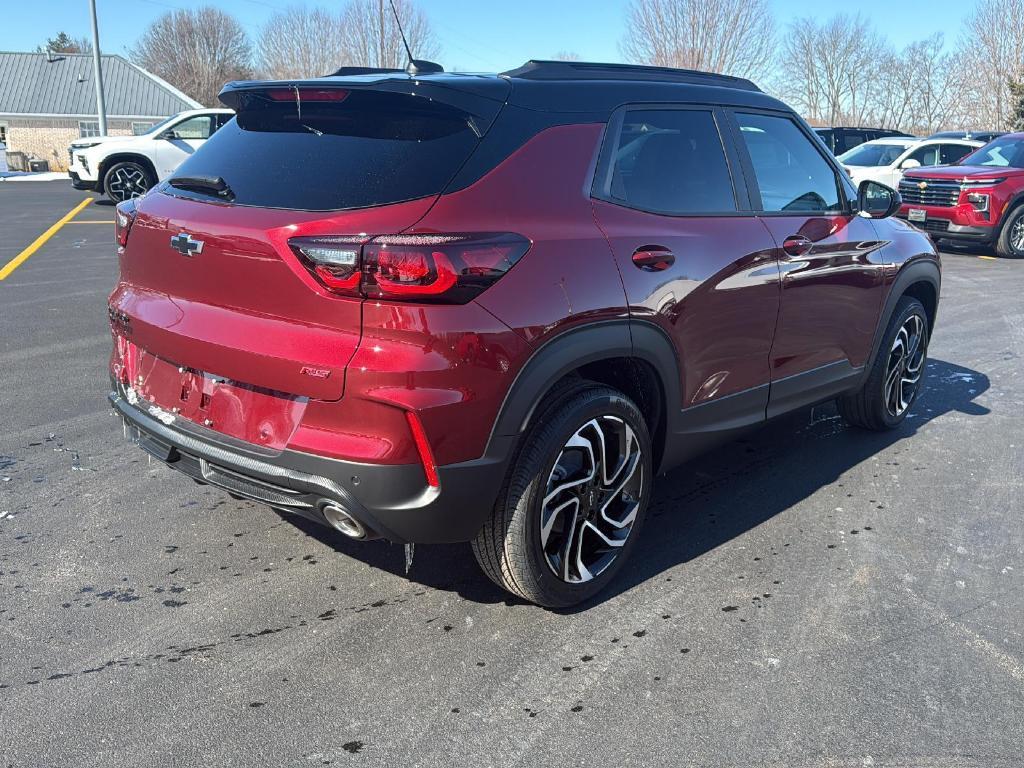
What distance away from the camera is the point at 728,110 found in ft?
12.6

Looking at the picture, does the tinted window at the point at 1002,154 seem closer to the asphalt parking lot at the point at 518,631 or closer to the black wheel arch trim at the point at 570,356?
the asphalt parking lot at the point at 518,631

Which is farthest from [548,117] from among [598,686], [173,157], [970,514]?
[173,157]

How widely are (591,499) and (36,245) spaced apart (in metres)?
10.8

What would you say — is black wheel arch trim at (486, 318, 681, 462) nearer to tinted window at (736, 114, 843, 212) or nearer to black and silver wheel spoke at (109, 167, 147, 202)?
tinted window at (736, 114, 843, 212)

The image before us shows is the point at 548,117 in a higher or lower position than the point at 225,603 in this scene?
higher

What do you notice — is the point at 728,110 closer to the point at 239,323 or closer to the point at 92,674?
the point at 239,323

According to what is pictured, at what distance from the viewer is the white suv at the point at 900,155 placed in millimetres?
16172

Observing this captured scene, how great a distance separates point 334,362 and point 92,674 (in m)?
1.22

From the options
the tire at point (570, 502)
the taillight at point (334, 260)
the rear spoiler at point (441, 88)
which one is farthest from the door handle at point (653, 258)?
the taillight at point (334, 260)

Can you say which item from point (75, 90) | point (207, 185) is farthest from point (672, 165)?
point (75, 90)

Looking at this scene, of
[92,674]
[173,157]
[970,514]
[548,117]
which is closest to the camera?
[92,674]

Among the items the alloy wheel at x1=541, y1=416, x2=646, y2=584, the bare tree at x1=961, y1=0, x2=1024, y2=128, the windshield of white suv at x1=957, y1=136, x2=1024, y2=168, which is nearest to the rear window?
the alloy wheel at x1=541, y1=416, x2=646, y2=584

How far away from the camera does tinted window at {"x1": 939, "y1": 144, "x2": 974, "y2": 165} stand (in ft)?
54.4

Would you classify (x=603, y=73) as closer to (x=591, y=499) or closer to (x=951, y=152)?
(x=591, y=499)
